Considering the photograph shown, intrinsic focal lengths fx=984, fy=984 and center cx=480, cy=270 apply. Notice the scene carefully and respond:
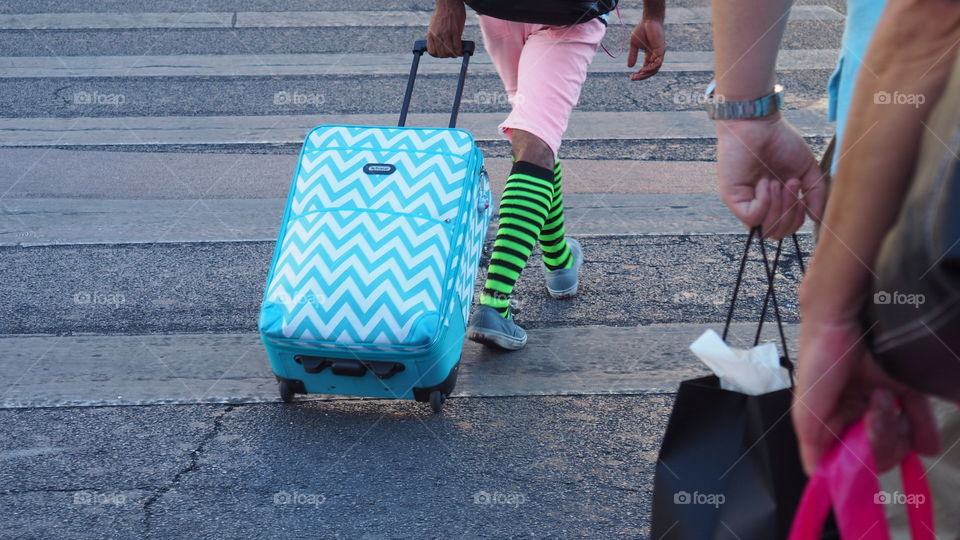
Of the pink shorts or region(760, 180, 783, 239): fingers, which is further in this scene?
the pink shorts

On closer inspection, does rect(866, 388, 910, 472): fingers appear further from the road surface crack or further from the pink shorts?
the pink shorts

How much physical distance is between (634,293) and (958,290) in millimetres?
2927

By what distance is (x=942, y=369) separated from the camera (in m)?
1.01

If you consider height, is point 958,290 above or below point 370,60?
above

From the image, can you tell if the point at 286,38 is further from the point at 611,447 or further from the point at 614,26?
the point at 611,447

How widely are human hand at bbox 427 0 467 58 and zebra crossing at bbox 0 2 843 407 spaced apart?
1.71 feet

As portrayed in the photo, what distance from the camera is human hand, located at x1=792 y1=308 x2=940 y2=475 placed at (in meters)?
1.16

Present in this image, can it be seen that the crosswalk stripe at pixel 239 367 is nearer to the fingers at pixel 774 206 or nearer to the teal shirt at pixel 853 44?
the fingers at pixel 774 206

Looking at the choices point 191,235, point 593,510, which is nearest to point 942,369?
point 593,510

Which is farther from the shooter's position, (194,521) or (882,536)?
(194,521)

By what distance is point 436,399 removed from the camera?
9.66 ft

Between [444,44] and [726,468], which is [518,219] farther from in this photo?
[726,468]

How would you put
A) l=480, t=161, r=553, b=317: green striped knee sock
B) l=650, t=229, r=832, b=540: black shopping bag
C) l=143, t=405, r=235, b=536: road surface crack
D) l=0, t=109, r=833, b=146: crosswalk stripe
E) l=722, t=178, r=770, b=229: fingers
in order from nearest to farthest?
1. l=650, t=229, r=832, b=540: black shopping bag
2. l=722, t=178, r=770, b=229: fingers
3. l=143, t=405, r=235, b=536: road surface crack
4. l=480, t=161, r=553, b=317: green striped knee sock
5. l=0, t=109, r=833, b=146: crosswalk stripe

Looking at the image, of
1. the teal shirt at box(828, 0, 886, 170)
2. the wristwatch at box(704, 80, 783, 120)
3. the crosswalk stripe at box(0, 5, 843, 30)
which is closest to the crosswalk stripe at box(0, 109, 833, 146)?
the crosswalk stripe at box(0, 5, 843, 30)
